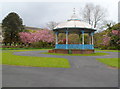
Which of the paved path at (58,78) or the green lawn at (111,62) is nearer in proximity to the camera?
the paved path at (58,78)

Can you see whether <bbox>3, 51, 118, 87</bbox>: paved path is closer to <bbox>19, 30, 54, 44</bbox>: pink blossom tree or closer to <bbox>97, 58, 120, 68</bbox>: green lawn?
<bbox>97, 58, 120, 68</bbox>: green lawn

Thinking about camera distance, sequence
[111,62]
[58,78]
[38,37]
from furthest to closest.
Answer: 1. [38,37]
2. [111,62]
3. [58,78]

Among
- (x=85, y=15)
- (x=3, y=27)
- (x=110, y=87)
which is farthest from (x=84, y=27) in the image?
(x=3, y=27)

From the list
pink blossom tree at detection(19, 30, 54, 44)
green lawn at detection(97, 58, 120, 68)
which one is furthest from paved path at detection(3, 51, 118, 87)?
pink blossom tree at detection(19, 30, 54, 44)

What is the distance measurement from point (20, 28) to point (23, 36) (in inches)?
149

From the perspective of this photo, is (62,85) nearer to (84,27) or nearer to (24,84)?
(24,84)

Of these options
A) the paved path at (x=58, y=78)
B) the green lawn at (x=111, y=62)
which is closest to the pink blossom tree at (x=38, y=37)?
the green lawn at (x=111, y=62)

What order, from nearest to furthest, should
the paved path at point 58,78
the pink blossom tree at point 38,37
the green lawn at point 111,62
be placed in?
the paved path at point 58,78 → the green lawn at point 111,62 → the pink blossom tree at point 38,37

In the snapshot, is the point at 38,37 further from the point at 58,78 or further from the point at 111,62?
the point at 58,78

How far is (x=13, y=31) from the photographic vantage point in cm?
5784

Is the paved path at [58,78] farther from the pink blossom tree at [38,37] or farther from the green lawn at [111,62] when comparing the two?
the pink blossom tree at [38,37]

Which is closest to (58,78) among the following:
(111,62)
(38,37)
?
(111,62)

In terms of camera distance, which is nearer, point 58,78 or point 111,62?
point 58,78

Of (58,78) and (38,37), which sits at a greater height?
(38,37)
